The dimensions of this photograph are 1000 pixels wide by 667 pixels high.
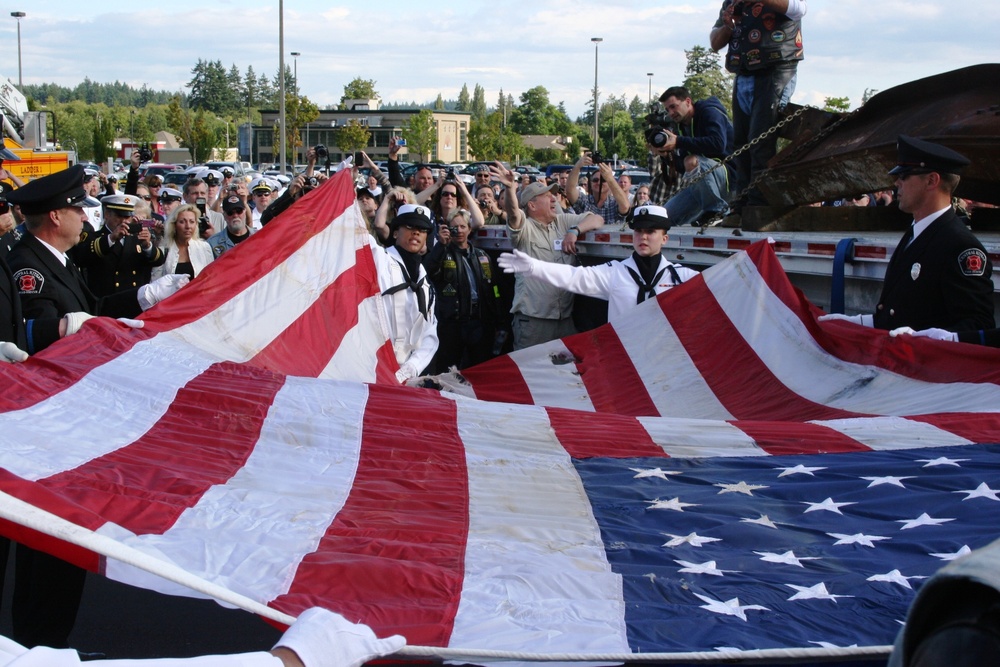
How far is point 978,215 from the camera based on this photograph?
6.67 m

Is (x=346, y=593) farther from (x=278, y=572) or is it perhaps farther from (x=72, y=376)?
(x=72, y=376)

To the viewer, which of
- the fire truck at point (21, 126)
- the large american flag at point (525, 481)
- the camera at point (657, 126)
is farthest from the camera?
the fire truck at point (21, 126)

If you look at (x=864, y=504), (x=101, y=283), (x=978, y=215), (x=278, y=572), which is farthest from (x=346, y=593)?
(x=101, y=283)

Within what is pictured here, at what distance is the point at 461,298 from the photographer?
25.8 feet

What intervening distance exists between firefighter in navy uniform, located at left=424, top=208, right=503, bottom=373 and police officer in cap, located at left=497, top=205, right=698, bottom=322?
1284 mm

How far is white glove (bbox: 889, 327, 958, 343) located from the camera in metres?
4.75

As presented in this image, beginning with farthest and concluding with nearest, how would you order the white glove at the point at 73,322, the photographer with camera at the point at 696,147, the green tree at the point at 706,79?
the green tree at the point at 706,79
the photographer with camera at the point at 696,147
the white glove at the point at 73,322

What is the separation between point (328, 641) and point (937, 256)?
149 inches

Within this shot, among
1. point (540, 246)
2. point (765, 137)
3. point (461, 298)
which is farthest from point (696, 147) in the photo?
point (461, 298)

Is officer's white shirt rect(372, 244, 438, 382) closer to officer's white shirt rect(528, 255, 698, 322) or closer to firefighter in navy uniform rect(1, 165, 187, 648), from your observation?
officer's white shirt rect(528, 255, 698, 322)

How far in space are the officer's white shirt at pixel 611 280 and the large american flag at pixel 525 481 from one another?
0.87m

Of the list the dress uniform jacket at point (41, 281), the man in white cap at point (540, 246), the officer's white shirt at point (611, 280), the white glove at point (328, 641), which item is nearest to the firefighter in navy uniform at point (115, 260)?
the man in white cap at point (540, 246)

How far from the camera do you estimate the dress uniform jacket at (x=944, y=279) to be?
4.74m

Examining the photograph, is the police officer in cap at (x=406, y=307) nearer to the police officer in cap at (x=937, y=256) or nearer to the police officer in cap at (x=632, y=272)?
the police officer in cap at (x=632, y=272)
